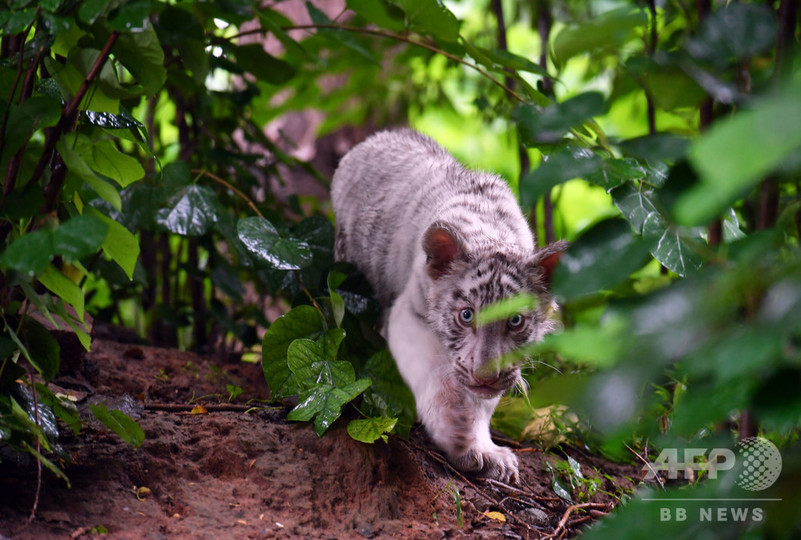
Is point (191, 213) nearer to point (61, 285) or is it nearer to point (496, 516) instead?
point (61, 285)

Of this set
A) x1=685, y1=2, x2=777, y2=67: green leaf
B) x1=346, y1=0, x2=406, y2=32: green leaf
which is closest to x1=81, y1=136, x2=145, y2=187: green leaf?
x1=346, y1=0, x2=406, y2=32: green leaf

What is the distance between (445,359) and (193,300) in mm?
1611

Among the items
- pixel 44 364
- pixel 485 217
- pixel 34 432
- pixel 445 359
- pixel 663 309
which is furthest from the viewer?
pixel 485 217

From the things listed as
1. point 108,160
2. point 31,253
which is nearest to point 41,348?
point 108,160

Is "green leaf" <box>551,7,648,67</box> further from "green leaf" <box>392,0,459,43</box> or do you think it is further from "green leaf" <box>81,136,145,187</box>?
"green leaf" <box>81,136,145,187</box>

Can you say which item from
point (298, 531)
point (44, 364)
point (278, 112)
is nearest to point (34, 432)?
point (44, 364)

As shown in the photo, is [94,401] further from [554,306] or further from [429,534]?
[554,306]

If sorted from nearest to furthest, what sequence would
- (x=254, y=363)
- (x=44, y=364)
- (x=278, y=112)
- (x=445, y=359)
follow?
(x=44, y=364)
(x=445, y=359)
(x=254, y=363)
(x=278, y=112)

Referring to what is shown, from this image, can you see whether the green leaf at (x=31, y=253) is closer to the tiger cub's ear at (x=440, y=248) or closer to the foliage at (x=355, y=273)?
the foliage at (x=355, y=273)

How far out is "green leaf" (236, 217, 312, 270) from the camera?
2398 millimetres

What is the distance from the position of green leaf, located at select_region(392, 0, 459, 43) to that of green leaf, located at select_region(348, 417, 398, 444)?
4.48ft

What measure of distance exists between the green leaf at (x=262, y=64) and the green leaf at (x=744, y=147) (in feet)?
8.45

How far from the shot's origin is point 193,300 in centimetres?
372

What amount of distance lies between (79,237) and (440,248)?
1.73m
